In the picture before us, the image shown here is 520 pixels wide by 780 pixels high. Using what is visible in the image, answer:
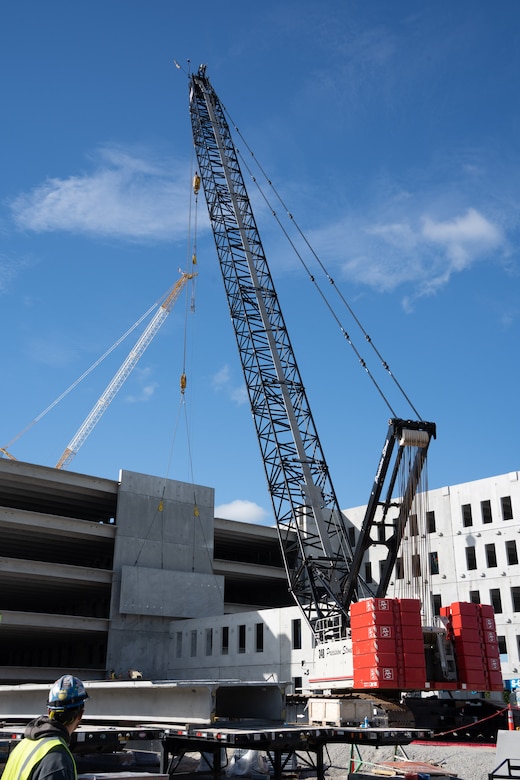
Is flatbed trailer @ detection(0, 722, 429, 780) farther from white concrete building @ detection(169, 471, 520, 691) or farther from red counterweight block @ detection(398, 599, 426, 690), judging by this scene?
white concrete building @ detection(169, 471, 520, 691)

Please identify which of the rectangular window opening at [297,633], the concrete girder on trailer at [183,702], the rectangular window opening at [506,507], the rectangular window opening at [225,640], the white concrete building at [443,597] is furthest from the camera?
the rectangular window opening at [225,640]

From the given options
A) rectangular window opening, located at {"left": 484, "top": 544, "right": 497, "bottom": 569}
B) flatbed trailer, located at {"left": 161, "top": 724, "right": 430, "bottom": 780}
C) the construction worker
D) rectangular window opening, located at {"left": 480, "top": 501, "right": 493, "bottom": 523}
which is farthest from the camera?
rectangular window opening, located at {"left": 480, "top": 501, "right": 493, "bottom": 523}

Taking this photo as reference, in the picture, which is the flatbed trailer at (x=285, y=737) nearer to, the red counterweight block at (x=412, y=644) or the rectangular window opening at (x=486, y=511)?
the red counterweight block at (x=412, y=644)

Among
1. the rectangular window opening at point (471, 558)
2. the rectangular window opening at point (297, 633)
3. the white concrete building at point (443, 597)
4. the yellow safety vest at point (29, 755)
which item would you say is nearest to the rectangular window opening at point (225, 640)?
the white concrete building at point (443, 597)

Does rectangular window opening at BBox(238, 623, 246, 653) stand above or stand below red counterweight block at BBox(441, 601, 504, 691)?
A: above

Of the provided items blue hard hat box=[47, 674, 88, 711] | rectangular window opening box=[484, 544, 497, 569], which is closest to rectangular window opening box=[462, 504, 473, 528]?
rectangular window opening box=[484, 544, 497, 569]

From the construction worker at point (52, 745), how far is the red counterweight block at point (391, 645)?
71.1 ft

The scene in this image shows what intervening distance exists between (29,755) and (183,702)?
14167 millimetres

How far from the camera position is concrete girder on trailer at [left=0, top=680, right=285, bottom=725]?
17.3m

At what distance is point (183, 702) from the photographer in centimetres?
1788

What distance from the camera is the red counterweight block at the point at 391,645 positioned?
25.4m

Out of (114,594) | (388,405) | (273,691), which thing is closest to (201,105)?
(388,405)

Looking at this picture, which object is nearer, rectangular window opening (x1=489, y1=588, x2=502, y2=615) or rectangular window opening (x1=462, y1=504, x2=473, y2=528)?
rectangular window opening (x1=489, y1=588, x2=502, y2=615)

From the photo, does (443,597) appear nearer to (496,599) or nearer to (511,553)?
(496,599)
